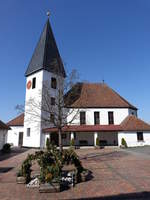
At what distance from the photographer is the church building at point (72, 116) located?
24.1m

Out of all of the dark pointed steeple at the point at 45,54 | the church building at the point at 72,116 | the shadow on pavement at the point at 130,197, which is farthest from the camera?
the dark pointed steeple at the point at 45,54

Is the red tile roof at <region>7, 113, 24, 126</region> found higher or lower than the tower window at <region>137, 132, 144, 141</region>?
higher

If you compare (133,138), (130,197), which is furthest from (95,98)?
(130,197)

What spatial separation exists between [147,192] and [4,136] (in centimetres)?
2123

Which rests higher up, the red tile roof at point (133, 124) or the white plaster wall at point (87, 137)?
the red tile roof at point (133, 124)

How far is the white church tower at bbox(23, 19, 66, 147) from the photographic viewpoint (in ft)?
80.0

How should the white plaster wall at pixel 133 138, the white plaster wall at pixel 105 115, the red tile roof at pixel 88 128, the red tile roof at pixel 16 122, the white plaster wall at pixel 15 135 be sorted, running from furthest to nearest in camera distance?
A: 1. the red tile roof at pixel 16 122
2. the white plaster wall at pixel 15 135
3. the white plaster wall at pixel 105 115
4. the white plaster wall at pixel 133 138
5. the red tile roof at pixel 88 128

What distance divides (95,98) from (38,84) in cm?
1021

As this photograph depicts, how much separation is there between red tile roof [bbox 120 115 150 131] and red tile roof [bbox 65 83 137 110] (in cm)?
257

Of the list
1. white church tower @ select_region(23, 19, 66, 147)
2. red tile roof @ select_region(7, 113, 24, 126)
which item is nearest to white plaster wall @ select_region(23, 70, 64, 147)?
white church tower @ select_region(23, 19, 66, 147)

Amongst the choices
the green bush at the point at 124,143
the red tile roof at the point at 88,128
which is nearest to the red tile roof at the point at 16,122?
the red tile roof at the point at 88,128

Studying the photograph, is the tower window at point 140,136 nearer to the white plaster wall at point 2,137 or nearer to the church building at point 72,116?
the church building at point 72,116

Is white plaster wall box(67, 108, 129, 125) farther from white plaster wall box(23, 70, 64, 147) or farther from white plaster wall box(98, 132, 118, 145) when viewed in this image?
white plaster wall box(23, 70, 64, 147)

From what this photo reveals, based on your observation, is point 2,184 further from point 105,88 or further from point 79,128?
point 105,88
